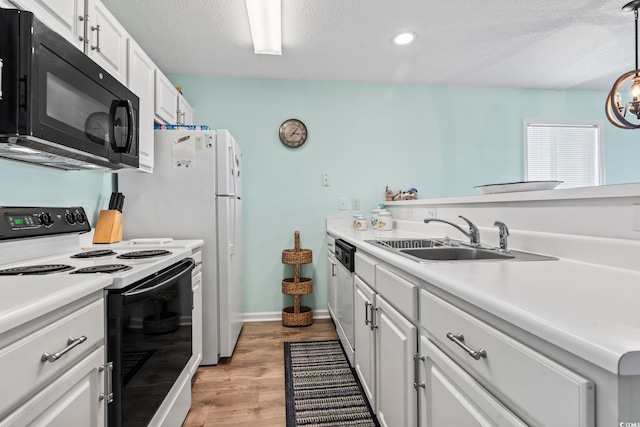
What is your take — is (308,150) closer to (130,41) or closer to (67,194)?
(130,41)

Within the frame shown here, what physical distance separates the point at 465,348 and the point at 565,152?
3.85 m

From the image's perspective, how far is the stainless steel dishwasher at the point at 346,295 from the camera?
2018 mm

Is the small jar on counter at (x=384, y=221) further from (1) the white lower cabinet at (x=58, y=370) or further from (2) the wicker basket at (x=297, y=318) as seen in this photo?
(1) the white lower cabinet at (x=58, y=370)

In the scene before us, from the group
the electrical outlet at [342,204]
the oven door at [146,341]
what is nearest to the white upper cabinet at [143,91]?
the oven door at [146,341]

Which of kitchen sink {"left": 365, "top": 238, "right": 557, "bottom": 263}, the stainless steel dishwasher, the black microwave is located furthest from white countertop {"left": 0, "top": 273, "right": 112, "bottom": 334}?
the stainless steel dishwasher

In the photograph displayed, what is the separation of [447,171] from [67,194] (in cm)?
321

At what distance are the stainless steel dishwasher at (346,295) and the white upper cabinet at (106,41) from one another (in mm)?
1640

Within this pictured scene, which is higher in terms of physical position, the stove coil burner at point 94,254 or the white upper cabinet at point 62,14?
the white upper cabinet at point 62,14

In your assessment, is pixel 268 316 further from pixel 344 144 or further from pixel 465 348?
pixel 465 348

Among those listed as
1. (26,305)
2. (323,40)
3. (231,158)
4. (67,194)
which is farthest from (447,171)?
(26,305)

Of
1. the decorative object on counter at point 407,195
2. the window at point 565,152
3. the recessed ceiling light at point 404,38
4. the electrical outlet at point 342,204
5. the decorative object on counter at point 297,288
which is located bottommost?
the decorative object on counter at point 297,288

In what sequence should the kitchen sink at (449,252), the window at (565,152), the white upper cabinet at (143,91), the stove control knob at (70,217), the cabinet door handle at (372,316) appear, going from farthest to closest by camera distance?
the window at (565,152)
the white upper cabinet at (143,91)
the stove control knob at (70,217)
the cabinet door handle at (372,316)
the kitchen sink at (449,252)

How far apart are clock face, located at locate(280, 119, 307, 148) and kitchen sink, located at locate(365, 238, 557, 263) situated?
1.61m

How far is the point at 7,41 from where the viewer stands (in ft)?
3.14
